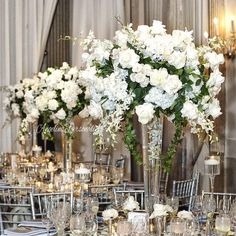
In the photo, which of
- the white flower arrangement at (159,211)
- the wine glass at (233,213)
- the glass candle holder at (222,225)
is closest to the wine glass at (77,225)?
the white flower arrangement at (159,211)

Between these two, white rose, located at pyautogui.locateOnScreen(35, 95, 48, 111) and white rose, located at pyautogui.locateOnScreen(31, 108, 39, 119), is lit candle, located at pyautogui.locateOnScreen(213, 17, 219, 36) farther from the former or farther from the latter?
white rose, located at pyautogui.locateOnScreen(31, 108, 39, 119)

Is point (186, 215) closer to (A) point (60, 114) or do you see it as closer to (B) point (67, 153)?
(A) point (60, 114)

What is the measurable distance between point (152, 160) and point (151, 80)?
474mm

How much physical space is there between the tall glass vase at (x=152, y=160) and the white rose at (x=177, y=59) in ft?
1.12

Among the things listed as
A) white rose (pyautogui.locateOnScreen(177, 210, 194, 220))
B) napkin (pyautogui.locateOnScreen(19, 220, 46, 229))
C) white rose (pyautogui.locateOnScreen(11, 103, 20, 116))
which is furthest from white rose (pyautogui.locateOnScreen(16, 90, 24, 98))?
white rose (pyautogui.locateOnScreen(177, 210, 194, 220))

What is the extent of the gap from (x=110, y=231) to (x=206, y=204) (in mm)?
626

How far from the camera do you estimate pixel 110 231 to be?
10.4ft

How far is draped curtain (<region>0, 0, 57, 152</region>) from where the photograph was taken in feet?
26.4

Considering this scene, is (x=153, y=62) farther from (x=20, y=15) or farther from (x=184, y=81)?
(x=20, y=15)

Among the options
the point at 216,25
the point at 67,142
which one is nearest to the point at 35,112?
the point at 67,142

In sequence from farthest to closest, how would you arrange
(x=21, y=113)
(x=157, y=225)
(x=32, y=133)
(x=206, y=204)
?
(x=32, y=133)
(x=21, y=113)
(x=206, y=204)
(x=157, y=225)

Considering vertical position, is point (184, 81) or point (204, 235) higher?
point (184, 81)

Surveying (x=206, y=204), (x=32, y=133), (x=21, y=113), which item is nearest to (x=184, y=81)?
(x=206, y=204)

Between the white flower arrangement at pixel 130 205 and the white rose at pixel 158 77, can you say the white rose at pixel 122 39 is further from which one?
the white flower arrangement at pixel 130 205
